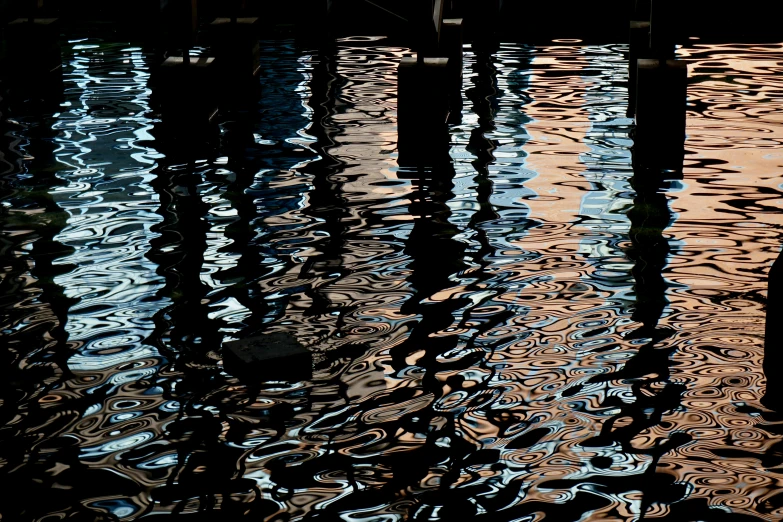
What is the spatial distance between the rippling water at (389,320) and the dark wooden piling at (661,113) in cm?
27

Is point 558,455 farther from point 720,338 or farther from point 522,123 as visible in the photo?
point 522,123

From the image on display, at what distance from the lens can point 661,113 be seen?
8875 millimetres

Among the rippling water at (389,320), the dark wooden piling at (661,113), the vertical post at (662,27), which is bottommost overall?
the rippling water at (389,320)

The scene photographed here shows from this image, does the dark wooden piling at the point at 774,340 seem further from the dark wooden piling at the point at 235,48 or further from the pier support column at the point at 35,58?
the pier support column at the point at 35,58

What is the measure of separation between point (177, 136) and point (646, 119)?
13.4ft

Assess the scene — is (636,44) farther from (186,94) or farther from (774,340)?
(774,340)

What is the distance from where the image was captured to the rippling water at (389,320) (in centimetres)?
423

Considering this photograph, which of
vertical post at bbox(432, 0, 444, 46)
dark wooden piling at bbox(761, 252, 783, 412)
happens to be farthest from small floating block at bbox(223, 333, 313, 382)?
vertical post at bbox(432, 0, 444, 46)

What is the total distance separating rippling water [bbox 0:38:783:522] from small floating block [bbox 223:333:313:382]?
0.25ft

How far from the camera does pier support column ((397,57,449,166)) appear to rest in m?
9.14

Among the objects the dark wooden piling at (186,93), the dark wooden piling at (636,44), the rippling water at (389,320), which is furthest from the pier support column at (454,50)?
the dark wooden piling at (186,93)

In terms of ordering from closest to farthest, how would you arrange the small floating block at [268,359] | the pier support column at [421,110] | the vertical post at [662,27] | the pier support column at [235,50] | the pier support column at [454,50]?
the small floating block at [268,359]
the vertical post at [662,27]
the pier support column at [421,110]
the pier support column at [454,50]
the pier support column at [235,50]

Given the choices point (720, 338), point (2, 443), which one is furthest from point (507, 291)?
point (2, 443)

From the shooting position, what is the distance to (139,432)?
4.66 metres
